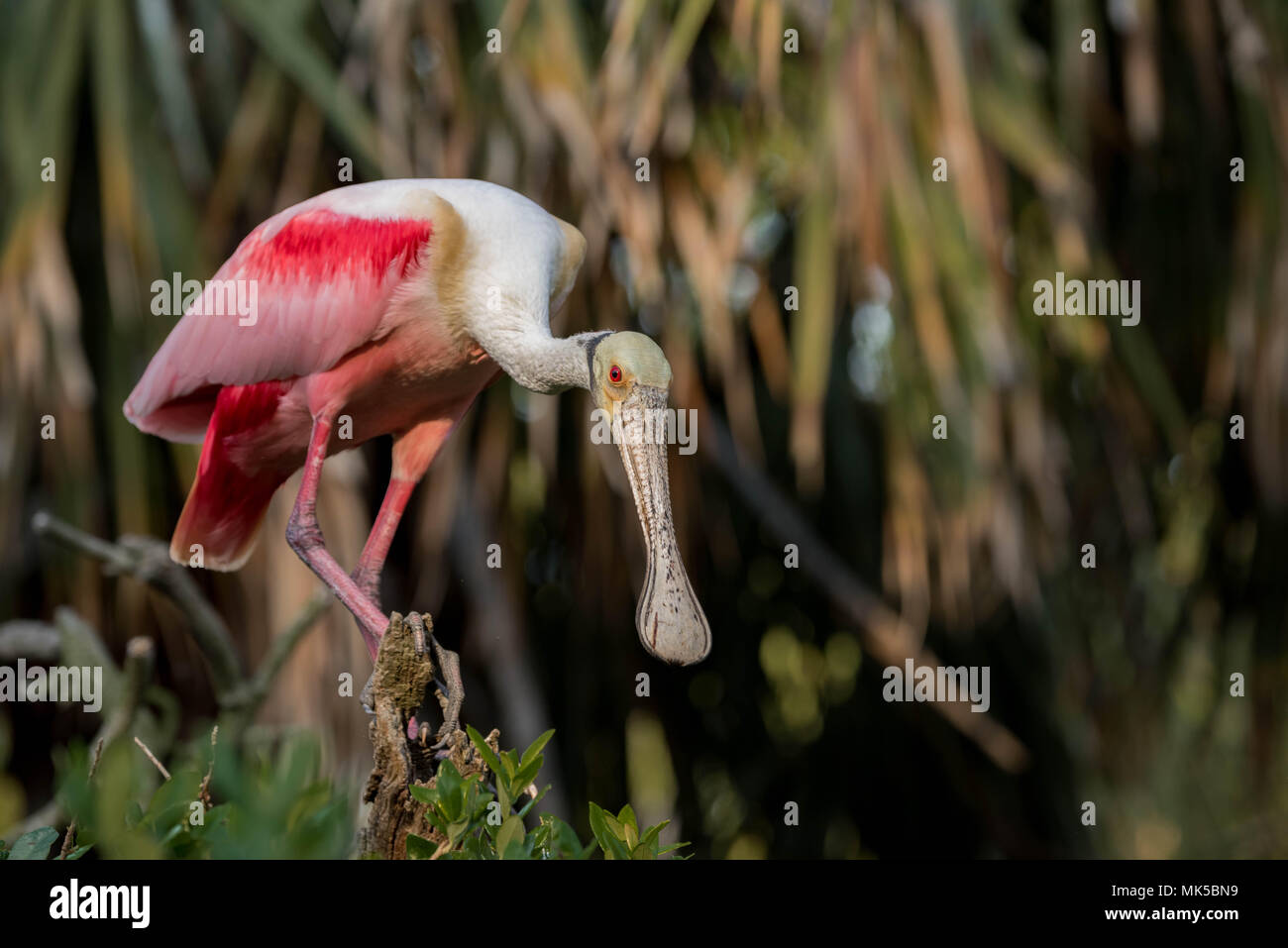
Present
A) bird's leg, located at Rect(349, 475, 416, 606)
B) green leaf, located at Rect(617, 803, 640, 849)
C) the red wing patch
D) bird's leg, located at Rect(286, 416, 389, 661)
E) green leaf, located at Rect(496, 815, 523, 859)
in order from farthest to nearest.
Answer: bird's leg, located at Rect(349, 475, 416, 606) < the red wing patch < bird's leg, located at Rect(286, 416, 389, 661) < green leaf, located at Rect(617, 803, 640, 849) < green leaf, located at Rect(496, 815, 523, 859)

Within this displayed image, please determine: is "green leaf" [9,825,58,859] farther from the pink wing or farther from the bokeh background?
the bokeh background

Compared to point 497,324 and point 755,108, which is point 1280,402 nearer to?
point 755,108

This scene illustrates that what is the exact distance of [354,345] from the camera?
319cm

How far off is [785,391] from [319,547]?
3.04m

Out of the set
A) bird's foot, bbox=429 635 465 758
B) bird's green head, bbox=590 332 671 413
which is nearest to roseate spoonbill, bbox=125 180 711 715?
bird's green head, bbox=590 332 671 413

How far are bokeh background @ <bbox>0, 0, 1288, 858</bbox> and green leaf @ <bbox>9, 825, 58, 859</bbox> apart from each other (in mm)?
2170

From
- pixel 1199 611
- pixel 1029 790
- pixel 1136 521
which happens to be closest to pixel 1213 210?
pixel 1136 521

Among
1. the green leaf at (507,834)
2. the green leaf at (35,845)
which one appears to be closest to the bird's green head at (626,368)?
the green leaf at (507,834)

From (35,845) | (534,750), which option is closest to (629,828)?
(534,750)

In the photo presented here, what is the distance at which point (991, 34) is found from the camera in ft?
17.0

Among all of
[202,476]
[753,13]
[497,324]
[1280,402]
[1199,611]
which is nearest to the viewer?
[497,324]

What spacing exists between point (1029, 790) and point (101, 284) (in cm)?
482

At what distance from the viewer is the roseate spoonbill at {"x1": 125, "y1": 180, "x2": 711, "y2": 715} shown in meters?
3.06

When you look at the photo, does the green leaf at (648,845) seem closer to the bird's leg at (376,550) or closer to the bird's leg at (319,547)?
the bird's leg at (319,547)
